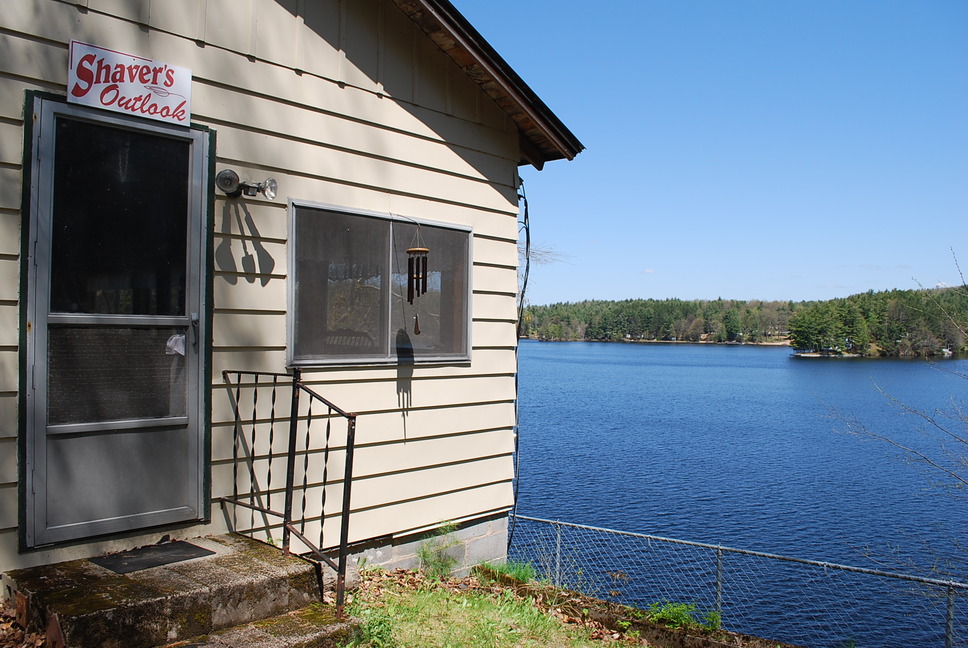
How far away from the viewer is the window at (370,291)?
4.93 meters

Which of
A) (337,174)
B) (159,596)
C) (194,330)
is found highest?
(337,174)

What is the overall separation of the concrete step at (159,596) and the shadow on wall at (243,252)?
5.46 feet

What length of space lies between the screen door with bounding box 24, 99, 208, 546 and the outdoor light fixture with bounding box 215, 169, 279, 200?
0.11 meters

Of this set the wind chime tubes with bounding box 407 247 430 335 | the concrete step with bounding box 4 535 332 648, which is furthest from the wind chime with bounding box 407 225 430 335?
the concrete step with bounding box 4 535 332 648

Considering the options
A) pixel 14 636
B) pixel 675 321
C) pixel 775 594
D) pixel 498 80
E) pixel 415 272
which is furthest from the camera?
pixel 675 321

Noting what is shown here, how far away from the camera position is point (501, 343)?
634 cm

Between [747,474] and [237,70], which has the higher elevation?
[237,70]

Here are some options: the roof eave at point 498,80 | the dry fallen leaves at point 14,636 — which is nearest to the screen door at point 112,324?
the dry fallen leaves at point 14,636

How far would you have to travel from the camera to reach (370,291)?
534 centimetres

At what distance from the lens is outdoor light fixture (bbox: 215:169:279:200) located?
4422 mm

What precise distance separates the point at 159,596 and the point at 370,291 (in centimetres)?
258

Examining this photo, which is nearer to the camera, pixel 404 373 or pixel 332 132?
pixel 332 132

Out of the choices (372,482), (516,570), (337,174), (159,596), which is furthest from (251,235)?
(516,570)

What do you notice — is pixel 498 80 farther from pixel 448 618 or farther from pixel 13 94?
pixel 448 618
